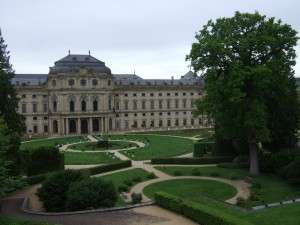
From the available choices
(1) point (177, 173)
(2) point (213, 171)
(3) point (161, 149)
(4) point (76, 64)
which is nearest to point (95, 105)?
(4) point (76, 64)

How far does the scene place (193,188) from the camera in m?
30.9

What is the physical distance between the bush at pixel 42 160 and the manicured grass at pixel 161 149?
39.8 ft

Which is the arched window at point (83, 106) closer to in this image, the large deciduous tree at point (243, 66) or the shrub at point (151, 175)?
the shrub at point (151, 175)

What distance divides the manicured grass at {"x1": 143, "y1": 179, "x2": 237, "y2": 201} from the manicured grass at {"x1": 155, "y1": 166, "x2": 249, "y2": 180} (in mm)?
2328

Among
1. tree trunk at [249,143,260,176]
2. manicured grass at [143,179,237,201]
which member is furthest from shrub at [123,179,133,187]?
tree trunk at [249,143,260,176]

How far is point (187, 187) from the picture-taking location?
31.3 m

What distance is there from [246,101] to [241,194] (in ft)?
26.7

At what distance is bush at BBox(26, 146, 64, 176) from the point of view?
36016 millimetres

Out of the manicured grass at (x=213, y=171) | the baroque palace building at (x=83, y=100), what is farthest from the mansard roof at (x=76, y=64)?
the manicured grass at (x=213, y=171)

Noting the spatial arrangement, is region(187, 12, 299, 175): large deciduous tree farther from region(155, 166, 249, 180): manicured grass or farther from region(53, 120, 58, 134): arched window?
region(53, 120, 58, 134): arched window

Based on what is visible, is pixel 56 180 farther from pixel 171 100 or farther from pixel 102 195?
pixel 171 100

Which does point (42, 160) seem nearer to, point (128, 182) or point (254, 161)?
point (128, 182)

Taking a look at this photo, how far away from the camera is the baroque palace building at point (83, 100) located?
7912 cm

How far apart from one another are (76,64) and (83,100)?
823 cm
